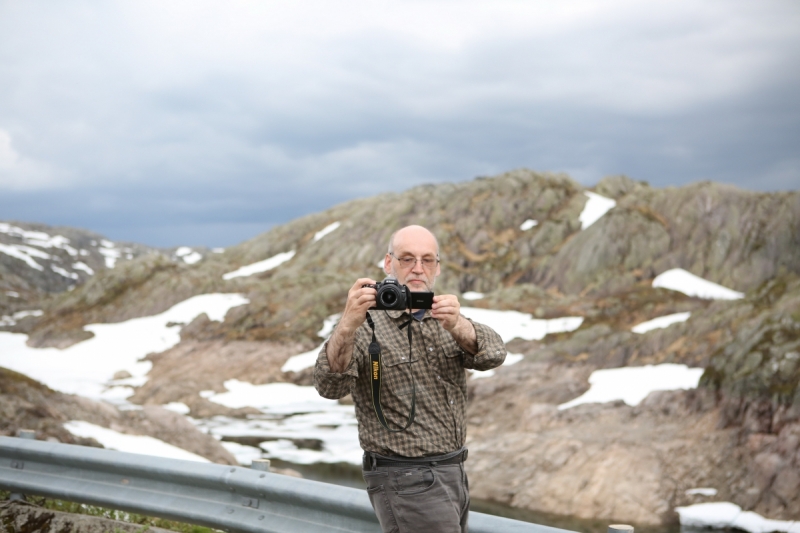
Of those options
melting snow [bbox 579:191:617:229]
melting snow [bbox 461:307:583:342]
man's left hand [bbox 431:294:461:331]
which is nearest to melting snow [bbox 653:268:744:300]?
melting snow [bbox 461:307:583:342]

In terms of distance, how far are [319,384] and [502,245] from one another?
239ft

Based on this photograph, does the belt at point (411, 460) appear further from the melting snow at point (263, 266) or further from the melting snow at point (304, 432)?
the melting snow at point (263, 266)

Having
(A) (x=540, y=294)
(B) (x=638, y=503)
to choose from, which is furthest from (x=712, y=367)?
(A) (x=540, y=294)

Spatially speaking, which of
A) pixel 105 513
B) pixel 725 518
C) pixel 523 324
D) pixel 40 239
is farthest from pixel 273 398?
pixel 40 239

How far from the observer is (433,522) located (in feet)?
11.9

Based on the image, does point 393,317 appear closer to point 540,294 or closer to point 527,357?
point 527,357

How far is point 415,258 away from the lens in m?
3.95

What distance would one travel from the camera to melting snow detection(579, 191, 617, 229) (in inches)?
3023

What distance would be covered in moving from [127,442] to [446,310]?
14.1 meters

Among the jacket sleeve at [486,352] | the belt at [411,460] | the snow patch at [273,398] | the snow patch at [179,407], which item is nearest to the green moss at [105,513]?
the belt at [411,460]

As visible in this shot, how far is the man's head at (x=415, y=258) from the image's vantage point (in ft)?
12.9

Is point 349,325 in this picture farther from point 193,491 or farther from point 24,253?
point 24,253

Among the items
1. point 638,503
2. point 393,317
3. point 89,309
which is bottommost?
point 638,503

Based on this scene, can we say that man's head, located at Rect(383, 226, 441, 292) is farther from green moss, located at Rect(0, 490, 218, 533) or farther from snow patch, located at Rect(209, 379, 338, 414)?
snow patch, located at Rect(209, 379, 338, 414)
